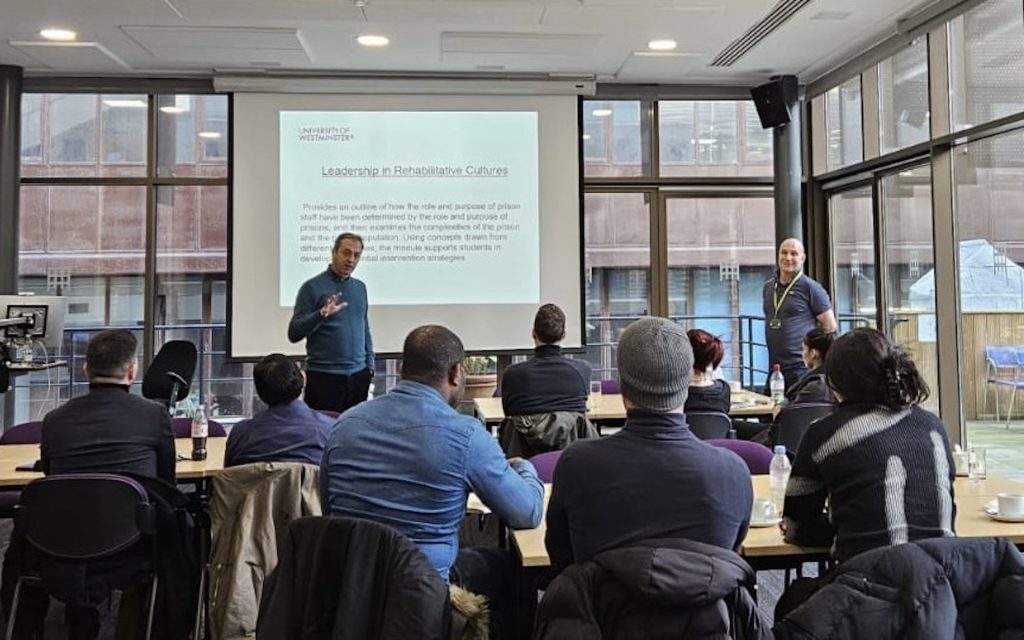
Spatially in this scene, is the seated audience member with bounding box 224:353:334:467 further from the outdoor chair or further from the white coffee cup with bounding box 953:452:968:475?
the outdoor chair

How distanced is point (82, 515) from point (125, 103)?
4.87m

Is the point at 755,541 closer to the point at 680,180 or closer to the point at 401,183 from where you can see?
the point at 401,183

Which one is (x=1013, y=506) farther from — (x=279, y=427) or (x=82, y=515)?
(x=82, y=515)

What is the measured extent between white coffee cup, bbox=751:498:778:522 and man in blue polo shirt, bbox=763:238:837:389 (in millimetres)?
3036

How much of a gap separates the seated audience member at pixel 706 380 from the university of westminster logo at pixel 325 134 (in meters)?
3.57

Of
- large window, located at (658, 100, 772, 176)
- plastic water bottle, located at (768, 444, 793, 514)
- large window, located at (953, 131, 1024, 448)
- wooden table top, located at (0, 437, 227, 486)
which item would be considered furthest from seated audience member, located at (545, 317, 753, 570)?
large window, located at (658, 100, 772, 176)

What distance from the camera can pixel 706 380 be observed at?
367 cm

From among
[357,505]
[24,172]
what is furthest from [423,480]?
[24,172]

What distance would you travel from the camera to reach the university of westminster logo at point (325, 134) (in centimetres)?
608

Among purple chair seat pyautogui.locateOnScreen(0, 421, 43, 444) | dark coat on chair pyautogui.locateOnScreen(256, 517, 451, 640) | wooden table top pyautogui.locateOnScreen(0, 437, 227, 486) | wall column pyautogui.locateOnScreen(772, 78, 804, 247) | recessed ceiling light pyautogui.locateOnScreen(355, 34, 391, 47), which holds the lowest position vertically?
dark coat on chair pyautogui.locateOnScreen(256, 517, 451, 640)

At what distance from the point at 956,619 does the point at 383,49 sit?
17.1 feet

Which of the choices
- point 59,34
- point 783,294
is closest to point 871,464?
point 783,294

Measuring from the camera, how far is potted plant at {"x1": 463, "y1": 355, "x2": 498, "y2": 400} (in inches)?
252

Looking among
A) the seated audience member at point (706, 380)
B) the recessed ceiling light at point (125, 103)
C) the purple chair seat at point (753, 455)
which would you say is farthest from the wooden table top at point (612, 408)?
the recessed ceiling light at point (125, 103)
